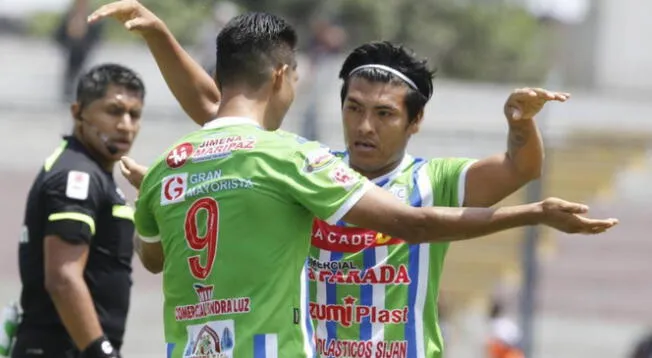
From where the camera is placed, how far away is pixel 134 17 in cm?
577

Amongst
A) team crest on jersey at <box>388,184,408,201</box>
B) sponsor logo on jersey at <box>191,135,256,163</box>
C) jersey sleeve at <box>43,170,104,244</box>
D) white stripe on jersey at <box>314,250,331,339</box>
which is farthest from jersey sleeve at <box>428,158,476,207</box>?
jersey sleeve at <box>43,170,104,244</box>

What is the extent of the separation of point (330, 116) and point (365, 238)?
575 inches

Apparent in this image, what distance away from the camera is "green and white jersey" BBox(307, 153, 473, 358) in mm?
5555

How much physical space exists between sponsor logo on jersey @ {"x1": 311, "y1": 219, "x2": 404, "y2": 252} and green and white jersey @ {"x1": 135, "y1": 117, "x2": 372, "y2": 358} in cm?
68

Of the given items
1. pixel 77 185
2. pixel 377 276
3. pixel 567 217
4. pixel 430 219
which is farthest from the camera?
pixel 77 185

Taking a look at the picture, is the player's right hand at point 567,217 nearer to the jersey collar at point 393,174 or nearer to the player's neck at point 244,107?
the player's neck at point 244,107

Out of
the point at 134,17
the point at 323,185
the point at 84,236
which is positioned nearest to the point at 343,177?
the point at 323,185

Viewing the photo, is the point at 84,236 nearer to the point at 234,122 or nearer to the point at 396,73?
the point at 396,73

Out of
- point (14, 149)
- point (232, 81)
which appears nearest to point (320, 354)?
point (232, 81)

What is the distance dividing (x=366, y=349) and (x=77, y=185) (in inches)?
70.5

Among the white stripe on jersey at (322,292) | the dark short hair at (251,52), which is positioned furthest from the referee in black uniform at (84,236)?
the dark short hair at (251,52)

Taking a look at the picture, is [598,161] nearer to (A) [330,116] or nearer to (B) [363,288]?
(A) [330,116]

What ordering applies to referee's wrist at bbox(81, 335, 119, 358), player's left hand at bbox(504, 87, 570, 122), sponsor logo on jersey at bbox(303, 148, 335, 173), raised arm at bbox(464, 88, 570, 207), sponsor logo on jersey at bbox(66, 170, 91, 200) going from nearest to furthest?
sponsor logo on jersey at bbox(303, 148, 335, 173) < player's left hand at bbox(504, 87, 570, 122) < raised arm at bbox(464, 88, 570, 207) < referee's wrist at bbox(81, 335, 119, 358) < sponsor logo on jersey at bbox(66, 170, 91, 200)

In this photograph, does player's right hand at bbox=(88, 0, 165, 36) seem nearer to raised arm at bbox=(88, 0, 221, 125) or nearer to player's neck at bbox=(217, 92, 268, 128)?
raised arm at bbox=(88, 0, 221, 125)
